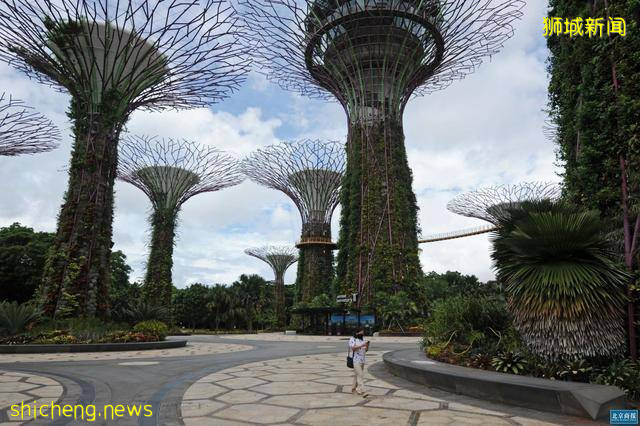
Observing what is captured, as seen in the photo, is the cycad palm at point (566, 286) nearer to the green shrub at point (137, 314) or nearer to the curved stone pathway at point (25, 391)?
the curved stone pathway at point (25, 391)

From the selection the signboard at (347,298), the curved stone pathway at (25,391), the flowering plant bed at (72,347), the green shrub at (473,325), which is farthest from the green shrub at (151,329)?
the signboard at (347,298)

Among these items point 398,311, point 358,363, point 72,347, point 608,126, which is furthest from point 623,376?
point 398,311

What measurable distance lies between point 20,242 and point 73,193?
25669mm

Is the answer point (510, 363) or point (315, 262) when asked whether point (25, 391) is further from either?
point (315, 262)

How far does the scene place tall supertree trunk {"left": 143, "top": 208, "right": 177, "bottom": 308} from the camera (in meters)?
36.8

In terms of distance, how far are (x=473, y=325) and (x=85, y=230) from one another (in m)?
14.7

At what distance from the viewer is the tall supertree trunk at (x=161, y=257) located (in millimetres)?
36812

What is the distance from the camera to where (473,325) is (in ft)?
31.9

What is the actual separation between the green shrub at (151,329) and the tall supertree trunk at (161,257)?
19.8 metres

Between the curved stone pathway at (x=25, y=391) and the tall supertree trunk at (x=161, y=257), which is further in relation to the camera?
the tall supertree trunk at (x=161, y=257)

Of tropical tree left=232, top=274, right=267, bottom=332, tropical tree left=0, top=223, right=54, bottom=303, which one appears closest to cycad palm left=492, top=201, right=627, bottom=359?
tropical tree left=0, top=223, right=54, bottom=303

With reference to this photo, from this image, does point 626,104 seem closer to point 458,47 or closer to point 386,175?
point 458,47

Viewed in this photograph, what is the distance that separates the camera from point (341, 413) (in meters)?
5.61

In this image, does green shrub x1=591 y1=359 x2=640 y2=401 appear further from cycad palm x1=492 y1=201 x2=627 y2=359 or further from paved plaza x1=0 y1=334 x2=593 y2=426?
paved plaza x1=0 y1=334 x2=593 y2=426
